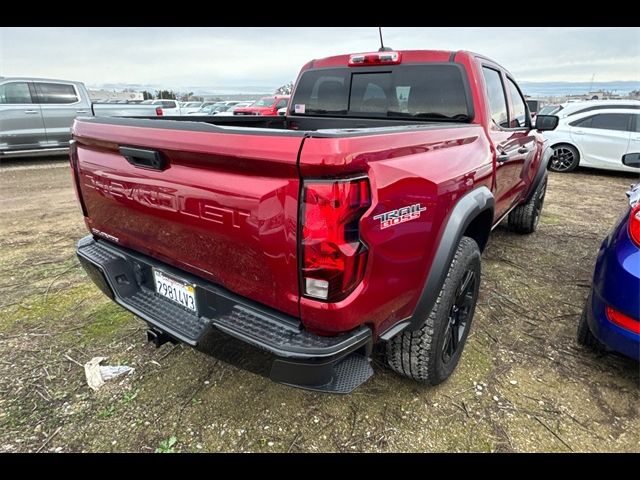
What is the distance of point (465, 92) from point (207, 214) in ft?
6.70

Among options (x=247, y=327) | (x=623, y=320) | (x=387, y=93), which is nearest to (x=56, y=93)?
(x=387, y=93)

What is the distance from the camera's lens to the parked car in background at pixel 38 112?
917cm

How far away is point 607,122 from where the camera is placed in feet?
28.6

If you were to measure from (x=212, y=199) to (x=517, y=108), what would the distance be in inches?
132

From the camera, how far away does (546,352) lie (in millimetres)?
2658

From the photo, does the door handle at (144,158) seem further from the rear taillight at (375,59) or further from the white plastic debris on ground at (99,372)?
the rear taillight at (375,59)

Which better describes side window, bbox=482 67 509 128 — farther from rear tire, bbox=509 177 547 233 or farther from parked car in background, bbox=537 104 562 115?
parked car in background, bbox=537 104 562 115

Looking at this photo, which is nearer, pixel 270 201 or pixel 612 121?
pixel 270 201

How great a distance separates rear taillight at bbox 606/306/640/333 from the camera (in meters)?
2.05

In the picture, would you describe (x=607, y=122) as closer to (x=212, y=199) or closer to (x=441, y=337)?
(x=441, y=337)

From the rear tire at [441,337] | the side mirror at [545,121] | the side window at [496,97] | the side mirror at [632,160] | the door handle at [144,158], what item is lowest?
the rear tire at [441,337]

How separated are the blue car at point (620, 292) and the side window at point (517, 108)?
1612mm

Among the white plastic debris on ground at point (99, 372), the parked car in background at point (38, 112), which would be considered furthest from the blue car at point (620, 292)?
the parked car in background at point (38, 112)
